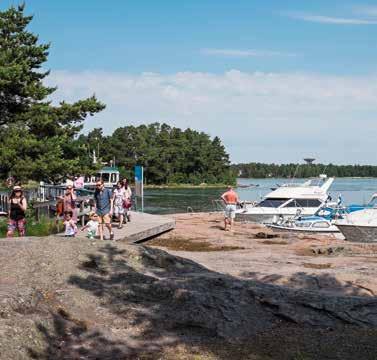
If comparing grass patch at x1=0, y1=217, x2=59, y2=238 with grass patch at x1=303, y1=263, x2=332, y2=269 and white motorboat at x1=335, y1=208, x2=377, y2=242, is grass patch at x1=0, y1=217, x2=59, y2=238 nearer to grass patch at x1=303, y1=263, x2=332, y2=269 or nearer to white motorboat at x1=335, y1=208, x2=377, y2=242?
grass patch at x1=303, y1=263, x2=332, y2=269

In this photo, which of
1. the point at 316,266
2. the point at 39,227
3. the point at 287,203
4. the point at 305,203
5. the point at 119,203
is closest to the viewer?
the point at 316,266

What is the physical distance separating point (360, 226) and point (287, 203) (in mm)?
11713

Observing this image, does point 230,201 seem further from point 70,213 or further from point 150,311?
point 150,311

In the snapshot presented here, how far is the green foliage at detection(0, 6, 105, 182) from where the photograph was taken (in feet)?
67.4

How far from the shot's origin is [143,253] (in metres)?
9.14

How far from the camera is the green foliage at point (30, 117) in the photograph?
A: 67.4 ft

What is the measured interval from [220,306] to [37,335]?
2.15 m

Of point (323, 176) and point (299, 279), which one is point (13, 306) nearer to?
point (299, 279)

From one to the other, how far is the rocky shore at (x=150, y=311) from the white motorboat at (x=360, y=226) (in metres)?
14.0

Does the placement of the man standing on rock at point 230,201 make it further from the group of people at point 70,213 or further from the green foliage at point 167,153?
the green foliage at point 167,153

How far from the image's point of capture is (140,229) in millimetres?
18203

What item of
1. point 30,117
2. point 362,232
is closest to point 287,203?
point 362,232

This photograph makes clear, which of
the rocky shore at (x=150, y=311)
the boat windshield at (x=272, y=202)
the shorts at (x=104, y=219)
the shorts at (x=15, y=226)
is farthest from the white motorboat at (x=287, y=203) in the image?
the rocky shore at (x=150, y=311)

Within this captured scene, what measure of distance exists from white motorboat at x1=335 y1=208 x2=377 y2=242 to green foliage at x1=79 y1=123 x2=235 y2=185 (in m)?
111
